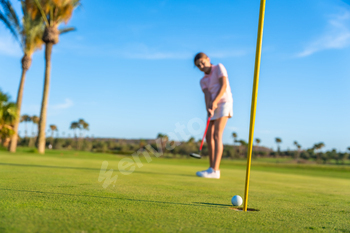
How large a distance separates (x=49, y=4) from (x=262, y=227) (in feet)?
69.3

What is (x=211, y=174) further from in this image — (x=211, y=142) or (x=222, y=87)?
(x=222, y=87)

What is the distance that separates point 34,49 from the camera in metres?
20.9

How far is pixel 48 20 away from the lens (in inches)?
786

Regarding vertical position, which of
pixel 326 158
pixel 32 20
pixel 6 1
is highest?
pixel 6 1

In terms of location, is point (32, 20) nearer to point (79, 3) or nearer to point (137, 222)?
point (79, 3)

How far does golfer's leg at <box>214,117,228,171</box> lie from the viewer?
5238 mm

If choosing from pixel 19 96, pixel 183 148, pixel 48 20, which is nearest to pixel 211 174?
pixel 19 96

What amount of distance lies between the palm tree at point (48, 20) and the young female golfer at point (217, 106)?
50.5ft

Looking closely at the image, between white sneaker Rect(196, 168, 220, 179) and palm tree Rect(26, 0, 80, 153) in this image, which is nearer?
white sneaker Rect(196, 168, 220, 179)

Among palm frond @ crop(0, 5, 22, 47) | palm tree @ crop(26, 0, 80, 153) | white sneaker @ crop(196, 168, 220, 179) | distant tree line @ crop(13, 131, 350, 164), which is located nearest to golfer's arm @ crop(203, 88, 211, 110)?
white sneaker @ crop(196, 168, 220, 179)

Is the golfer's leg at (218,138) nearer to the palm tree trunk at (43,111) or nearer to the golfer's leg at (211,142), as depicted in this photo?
the golfer's leg at (211,142)

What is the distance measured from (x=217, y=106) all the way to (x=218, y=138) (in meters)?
0.59

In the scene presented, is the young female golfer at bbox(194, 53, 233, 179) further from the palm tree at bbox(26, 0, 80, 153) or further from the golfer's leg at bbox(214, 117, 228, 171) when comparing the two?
the palm tree at bbox(26, 0, 80, 153)

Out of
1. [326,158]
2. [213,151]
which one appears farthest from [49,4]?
[326,158]
